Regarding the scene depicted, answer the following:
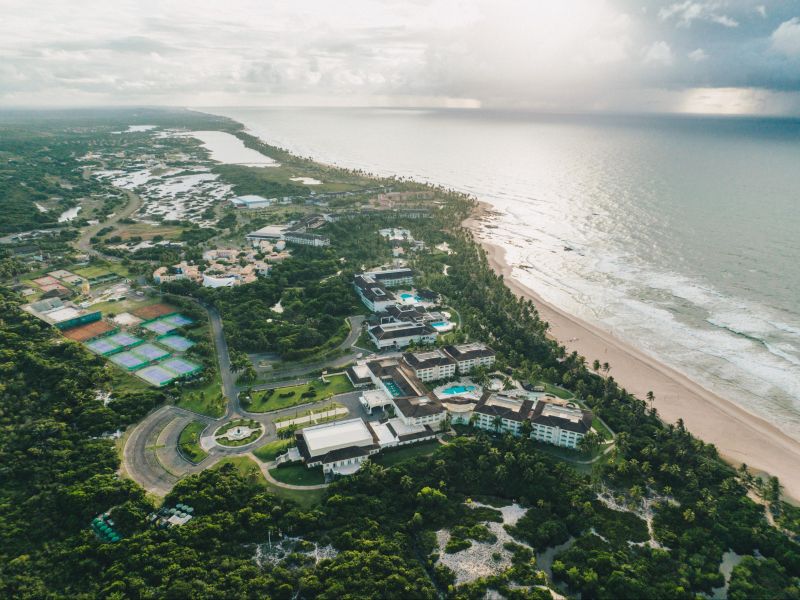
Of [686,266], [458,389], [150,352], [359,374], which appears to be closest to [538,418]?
[458,389]

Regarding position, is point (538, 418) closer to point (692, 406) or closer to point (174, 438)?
point (692, 406)

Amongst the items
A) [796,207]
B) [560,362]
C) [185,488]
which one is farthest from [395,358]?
[796,207]

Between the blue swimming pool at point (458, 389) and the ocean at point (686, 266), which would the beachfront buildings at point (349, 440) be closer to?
the blue swimming pool at point (458, 389)

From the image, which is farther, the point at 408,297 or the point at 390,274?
the point at 390,274

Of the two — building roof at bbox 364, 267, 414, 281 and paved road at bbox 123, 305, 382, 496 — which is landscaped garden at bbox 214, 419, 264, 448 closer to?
paved road at bbox 123, 305, 382, 496

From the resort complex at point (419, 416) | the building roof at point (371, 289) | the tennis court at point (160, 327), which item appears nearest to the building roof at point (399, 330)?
the resort complex at point (419, 416)
